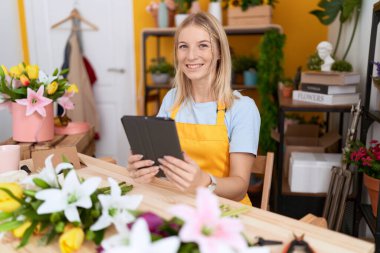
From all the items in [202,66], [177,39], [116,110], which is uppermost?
[177,39]

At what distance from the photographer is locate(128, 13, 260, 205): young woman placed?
1.35 meters

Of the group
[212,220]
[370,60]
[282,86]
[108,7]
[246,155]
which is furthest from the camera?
[108,7]

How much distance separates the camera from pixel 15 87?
4.99ft

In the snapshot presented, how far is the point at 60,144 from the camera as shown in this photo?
1648mm

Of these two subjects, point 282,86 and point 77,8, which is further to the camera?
point 77,8

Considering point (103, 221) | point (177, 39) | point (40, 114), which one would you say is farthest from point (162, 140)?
point (40, 114)

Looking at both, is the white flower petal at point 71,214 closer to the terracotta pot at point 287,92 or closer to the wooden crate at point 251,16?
the terracotta pot at point 287,92

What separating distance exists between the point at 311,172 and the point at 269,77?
0.88m

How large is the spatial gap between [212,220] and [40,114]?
1282 mm

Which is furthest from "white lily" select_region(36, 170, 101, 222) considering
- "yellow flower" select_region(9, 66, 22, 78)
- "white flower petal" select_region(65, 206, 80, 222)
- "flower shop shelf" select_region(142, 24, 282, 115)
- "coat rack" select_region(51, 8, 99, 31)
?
"coat rack" select_region(51, 8, 99, 31)

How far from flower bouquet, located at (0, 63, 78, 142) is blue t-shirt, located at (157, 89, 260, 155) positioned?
1.74 ft

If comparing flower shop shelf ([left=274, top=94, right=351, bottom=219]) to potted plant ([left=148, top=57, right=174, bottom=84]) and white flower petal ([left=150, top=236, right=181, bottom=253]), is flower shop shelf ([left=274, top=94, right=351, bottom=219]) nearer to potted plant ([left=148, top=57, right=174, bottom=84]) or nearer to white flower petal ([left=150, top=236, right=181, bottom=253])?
potted plant ([left=148, top=57, right=174, bottom=84])

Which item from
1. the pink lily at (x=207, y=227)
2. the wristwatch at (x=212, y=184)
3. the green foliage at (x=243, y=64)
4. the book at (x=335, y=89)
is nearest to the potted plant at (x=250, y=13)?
the green foliage at (x=243, y=64)

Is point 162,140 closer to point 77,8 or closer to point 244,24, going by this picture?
point 244,24
